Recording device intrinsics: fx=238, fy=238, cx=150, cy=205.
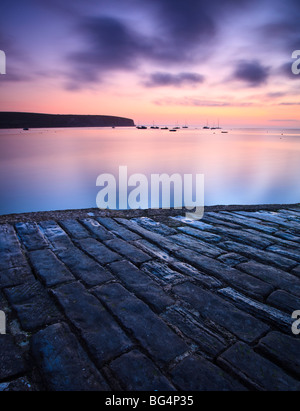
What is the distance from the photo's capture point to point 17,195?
8531mm

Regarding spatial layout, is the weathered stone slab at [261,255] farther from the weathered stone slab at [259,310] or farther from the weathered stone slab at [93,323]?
the weathered stone slab at [93,323]

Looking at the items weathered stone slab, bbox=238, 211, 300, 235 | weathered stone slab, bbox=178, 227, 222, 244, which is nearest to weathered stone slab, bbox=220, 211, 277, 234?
weathered stone slab, bbox=238, 211, 300, 235

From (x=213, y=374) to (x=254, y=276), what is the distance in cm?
128

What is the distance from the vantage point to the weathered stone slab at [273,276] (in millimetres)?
2295

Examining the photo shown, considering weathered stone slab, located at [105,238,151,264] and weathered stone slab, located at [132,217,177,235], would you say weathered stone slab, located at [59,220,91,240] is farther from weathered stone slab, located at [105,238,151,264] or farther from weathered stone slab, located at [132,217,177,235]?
weathered stone slab, located at [132,217,177,235]

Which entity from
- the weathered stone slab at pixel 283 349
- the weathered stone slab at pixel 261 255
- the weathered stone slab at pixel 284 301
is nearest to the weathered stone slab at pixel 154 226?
the weathered stone slab at pixel 261 255

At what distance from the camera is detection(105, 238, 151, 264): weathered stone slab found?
2.78m

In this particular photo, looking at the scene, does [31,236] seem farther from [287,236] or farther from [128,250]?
[287,236]

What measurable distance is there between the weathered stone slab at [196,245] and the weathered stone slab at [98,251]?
92 centimetres

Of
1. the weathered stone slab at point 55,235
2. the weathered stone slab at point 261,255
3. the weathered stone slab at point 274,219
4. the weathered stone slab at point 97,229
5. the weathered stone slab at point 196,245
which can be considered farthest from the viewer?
the weathered stone slab at point 274,219

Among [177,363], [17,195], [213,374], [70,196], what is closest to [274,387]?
[213,374]

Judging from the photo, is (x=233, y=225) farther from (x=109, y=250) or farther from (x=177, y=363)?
(x=177, y=363)

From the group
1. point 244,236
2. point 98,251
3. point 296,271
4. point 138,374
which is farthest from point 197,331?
point 244,236

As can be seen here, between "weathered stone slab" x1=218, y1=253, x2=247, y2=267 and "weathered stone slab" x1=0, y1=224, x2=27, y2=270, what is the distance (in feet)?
7.38
